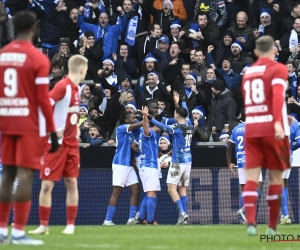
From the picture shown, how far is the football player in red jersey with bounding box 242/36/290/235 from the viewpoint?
12570 millimetres

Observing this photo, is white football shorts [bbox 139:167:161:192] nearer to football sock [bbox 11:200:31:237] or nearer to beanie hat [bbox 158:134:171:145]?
beanie hat [bbox 158:134:171:145]

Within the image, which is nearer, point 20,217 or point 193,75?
point 20,217

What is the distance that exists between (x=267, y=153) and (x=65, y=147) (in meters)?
2.88

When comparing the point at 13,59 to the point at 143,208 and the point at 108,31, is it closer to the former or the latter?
the point at 143,208

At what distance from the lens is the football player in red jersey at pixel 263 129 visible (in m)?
12.6

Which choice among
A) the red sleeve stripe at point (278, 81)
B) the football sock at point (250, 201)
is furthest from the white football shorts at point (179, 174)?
the red sleeve stripe at point (278, 81)

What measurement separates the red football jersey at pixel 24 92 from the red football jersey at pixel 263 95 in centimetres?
270

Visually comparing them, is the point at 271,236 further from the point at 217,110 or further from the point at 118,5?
the point at 118,5

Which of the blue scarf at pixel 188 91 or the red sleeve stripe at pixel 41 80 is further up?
the blue scarf at pixel 188 91

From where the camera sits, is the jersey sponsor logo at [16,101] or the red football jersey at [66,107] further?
the red football jersey at [66,107]

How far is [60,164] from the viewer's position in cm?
1382

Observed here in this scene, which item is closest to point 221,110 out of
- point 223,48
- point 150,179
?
point 223,48

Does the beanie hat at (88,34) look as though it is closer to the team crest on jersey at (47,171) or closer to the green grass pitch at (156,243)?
the team crest on jersey at (47,171)

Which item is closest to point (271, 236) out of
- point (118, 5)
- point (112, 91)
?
point (112, 91)
